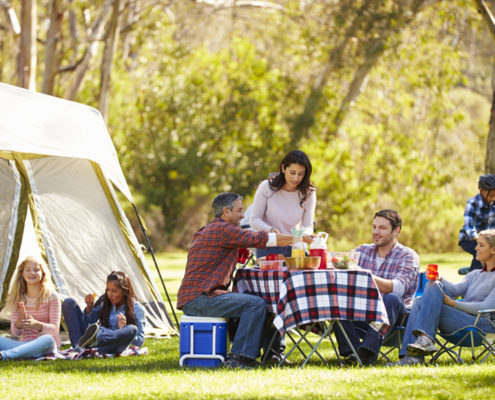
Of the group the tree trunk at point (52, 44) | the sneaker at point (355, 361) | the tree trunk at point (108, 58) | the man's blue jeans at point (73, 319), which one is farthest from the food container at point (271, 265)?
the tree trunk at point (108, 58)

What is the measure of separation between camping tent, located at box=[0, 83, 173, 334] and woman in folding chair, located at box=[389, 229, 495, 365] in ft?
8.79

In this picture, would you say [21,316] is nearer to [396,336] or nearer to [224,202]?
[224,202]

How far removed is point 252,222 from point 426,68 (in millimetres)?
14394

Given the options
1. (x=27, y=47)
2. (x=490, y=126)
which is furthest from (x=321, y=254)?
(x=27, y=47)

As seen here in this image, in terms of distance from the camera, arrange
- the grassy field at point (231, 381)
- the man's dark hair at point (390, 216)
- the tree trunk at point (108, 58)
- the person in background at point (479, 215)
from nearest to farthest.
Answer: the grassy field at point (231, 381) < the man's dark hair at point (390, 216) < the person in background at point (479, 215) < the tree trunk at point (108, 58)

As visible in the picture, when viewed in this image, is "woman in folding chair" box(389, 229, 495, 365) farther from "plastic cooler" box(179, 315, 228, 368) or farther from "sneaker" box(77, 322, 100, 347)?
"sneaker" box(77, 322, 100, 347)

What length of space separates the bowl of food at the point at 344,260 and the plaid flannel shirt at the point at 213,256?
18.0 inches

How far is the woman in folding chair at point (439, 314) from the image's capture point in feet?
16.6

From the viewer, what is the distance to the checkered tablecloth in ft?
16.1

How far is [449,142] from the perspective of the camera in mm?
25594

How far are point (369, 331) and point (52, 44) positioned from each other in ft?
31.0

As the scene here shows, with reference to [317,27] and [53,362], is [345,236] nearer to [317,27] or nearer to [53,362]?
[317,27]

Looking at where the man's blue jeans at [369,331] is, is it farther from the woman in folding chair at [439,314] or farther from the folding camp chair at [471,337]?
the folding camp chair at [471,337]

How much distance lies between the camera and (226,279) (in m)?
5.36
